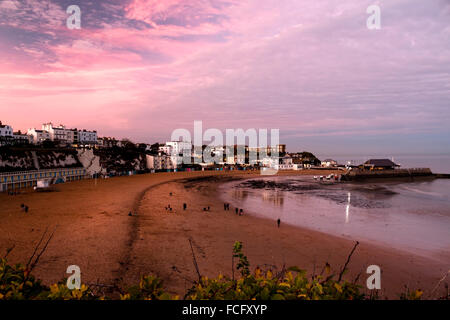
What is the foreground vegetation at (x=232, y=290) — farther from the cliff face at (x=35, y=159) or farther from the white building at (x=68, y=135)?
the white building at (x=68, y=135)

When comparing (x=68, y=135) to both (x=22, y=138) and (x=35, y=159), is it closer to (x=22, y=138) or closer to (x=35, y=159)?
(x=22, y=138)

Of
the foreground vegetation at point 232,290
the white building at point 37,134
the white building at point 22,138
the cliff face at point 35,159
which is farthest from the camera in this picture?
the white building at point 37,134

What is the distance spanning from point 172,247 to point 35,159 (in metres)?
68.5

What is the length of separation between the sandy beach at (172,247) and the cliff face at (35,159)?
45.0 meters

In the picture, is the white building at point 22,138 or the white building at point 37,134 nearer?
the white building at point 22,138

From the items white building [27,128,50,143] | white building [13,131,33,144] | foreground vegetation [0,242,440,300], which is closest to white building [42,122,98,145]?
white building [27,128,50,143]

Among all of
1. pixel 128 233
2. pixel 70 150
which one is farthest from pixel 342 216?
pixel 70 150

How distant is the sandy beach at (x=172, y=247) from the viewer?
11945mm

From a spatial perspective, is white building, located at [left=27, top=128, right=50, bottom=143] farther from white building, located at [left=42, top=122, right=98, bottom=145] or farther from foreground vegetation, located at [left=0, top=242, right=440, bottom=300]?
foreground vegetation, located at [left=0, top=242, right=440, bottom=300]

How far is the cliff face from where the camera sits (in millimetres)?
57969

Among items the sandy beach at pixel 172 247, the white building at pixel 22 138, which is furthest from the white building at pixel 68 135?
the sandy beach at pixel 172 247

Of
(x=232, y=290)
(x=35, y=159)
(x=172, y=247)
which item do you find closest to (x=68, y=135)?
Answer: (x=35, y=159)
